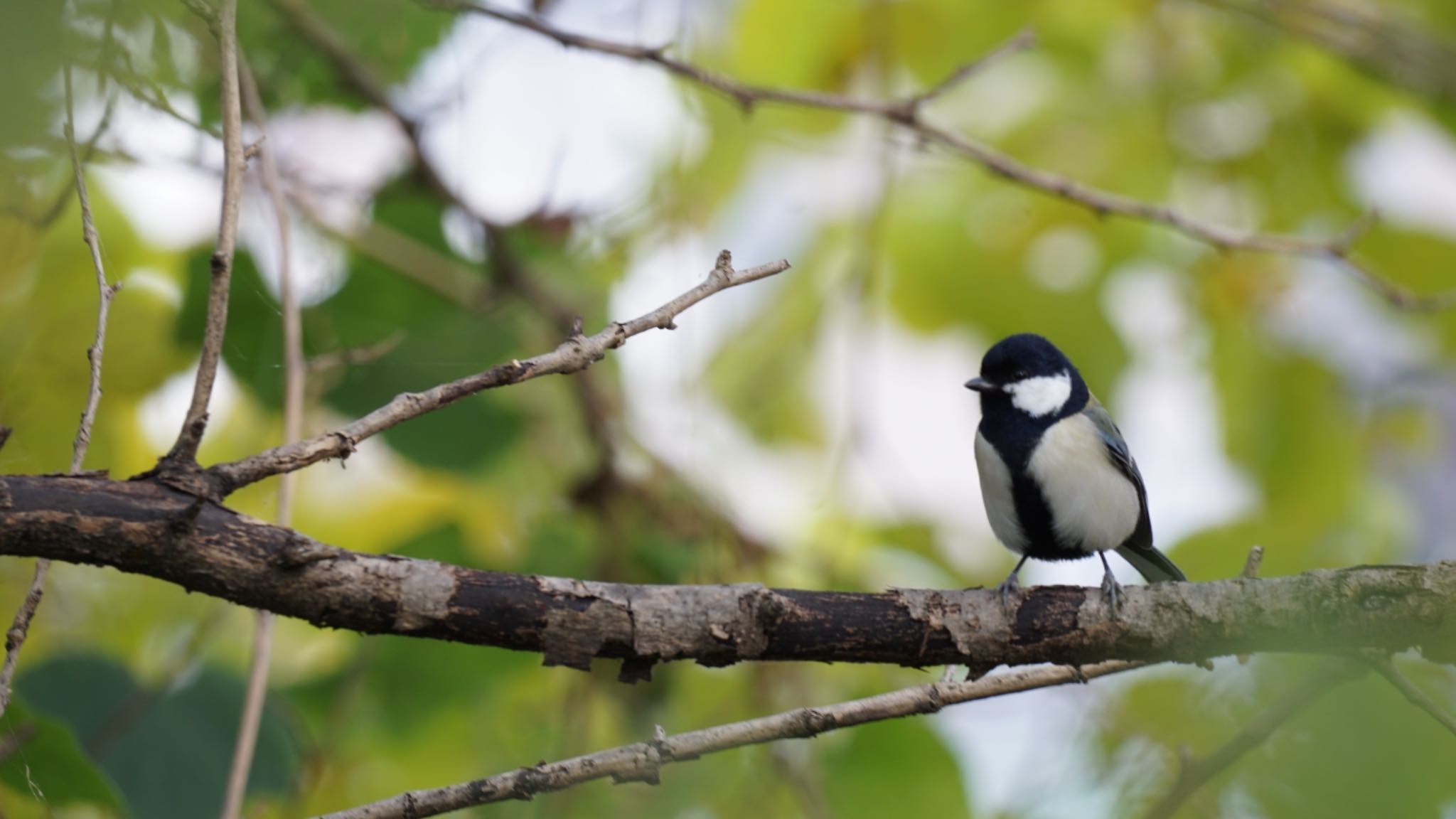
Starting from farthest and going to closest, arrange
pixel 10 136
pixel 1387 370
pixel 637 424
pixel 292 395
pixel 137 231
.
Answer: pixel 1387 370 → pixel 637 424 → pixel 137 231 → pixel 292 395 → pixel 10 136

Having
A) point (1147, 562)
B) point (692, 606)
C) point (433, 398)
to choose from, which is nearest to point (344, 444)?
point (433, 398)

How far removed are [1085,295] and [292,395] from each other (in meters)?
1.84

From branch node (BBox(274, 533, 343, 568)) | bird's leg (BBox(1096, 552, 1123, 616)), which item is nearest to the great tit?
bird's leg (BBox(1096, 552, 1123, 616))

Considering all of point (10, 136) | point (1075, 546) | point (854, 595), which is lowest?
point (1075, 546)

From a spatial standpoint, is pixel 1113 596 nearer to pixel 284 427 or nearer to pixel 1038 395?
pixel 1038 395

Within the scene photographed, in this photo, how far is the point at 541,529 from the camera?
9.09ft

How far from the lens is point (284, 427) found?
1903 millimetres

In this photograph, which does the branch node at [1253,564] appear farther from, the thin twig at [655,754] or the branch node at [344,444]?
the branch node at [344,444]

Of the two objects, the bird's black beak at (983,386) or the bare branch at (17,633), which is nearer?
the bare branch at (17,633)

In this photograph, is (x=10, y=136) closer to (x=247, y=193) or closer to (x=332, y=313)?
(x=247, y=193)

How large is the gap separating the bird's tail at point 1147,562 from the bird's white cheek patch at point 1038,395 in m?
0.35

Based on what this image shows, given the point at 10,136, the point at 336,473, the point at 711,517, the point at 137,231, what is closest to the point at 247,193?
the point at 137,231

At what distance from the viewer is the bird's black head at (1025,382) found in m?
2.51

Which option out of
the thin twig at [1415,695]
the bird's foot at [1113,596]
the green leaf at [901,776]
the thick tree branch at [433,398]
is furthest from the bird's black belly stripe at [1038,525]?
the thick tree branch at [433,398]
